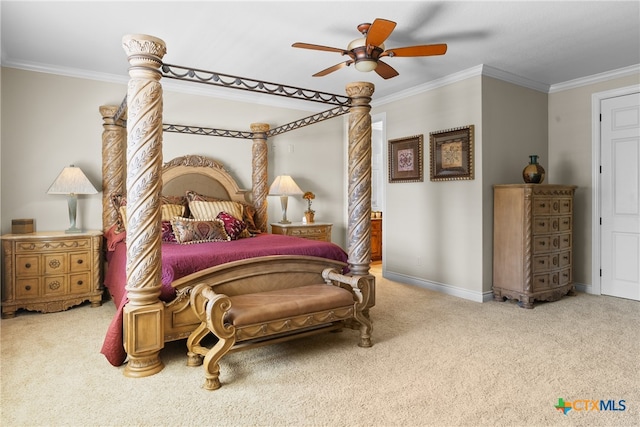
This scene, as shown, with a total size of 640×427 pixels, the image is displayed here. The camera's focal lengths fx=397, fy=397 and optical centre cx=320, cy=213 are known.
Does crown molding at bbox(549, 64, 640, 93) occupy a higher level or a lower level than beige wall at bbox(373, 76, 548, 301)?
higher

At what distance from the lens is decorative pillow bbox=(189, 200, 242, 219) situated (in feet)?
14.6

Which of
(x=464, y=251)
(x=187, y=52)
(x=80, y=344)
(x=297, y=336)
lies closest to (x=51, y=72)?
(x=187, y=52)

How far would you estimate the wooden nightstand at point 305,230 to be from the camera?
17.1 ft

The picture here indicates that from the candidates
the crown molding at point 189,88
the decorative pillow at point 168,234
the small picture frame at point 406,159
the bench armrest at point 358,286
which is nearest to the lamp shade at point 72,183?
the decorative pillow at point 168,234

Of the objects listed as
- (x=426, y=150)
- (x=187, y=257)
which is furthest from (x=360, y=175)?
(x=426, y=150)

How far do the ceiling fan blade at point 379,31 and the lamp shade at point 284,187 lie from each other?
9.17 ft

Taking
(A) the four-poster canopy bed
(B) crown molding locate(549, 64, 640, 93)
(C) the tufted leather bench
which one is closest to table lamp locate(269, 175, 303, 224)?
(A) the four-poster canopy bed

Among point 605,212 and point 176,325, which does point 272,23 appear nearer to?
point 176,325

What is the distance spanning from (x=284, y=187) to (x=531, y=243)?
304 cm

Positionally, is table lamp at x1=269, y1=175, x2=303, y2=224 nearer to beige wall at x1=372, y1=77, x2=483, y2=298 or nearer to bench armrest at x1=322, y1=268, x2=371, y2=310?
beige wall at x1=372, y1=77, x2=483, y2=298

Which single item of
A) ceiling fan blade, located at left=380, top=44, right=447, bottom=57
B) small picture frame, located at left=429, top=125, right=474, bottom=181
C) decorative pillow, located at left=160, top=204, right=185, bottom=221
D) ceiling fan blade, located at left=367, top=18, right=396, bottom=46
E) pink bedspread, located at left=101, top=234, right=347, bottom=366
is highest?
ceiling fan blade, located at left=367, top=18, right=396, bottom=46

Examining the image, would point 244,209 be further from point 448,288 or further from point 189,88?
point 448,288

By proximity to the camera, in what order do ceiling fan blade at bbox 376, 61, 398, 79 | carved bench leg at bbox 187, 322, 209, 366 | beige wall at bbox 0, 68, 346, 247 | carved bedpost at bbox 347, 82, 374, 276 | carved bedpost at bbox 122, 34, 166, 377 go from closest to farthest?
1. carved bedpost at bbox 122, 34, 166, 377
2. carved bench leg at bbox 187, 322, 209, 366
3. ceiling fan blade at bbox 376, 61, 398, 79
4. carved bedpost at bbox 347, 82, 374, 276
5. beige wall at bbox 0, 68, 346, 247

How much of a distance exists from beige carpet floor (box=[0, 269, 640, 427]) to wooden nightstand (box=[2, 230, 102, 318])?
8.5 inches
